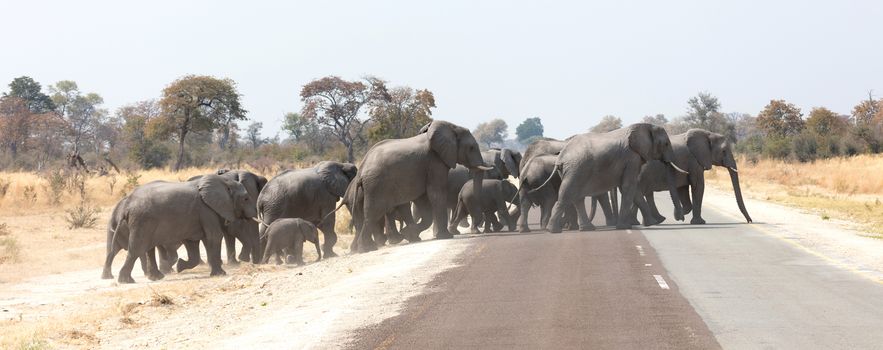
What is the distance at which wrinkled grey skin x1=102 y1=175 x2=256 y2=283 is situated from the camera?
845 inches

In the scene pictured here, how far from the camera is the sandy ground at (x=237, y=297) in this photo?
13.2 m

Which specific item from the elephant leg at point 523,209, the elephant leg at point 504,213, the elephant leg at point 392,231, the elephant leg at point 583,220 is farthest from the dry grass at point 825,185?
the elephant leg at point 392,231

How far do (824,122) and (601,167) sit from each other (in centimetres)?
7872

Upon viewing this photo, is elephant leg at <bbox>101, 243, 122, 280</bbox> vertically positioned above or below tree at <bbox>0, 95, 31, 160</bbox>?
below

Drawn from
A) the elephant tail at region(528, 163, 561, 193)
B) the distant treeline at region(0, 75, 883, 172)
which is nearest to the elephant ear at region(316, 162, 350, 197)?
the elephant tail at region(528, 163, 561, 193)

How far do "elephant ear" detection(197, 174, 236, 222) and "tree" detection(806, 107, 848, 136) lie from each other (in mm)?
80772

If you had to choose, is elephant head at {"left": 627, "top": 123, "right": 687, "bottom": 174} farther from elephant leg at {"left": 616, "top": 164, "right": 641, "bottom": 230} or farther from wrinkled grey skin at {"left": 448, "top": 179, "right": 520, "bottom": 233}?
wrinkled grey skin at {"left": 448, "top": 179, "right": 520, "bottom": 233}

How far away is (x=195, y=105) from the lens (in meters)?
77.0

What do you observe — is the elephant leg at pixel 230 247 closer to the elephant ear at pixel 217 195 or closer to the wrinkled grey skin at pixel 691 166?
the elephant ear at pixel 217 195

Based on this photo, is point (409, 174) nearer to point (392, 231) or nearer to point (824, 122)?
point (392, 231)

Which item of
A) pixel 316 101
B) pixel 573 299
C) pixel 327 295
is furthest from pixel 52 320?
pixel 316 101

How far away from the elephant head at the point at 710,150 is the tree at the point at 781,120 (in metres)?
74.5

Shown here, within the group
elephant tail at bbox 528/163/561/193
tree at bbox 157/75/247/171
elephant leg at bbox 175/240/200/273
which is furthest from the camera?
tree at bbox 157/75/247/171

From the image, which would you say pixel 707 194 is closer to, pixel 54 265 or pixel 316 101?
pixel 54 265
